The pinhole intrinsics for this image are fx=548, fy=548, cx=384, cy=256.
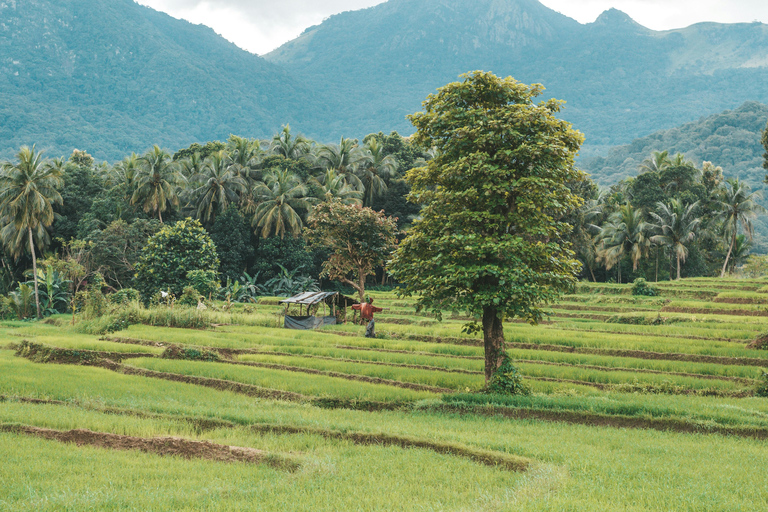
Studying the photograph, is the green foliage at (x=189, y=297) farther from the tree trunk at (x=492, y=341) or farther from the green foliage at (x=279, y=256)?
the tree trunk at (x=492, y=341)

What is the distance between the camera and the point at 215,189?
49.6 metres

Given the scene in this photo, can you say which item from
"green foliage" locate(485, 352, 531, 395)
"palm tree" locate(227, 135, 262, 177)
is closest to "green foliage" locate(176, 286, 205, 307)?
"green foliage" locate(485, 352, 531, 395)

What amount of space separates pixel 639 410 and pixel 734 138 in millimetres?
121876

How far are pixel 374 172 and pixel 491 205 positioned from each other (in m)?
44.2

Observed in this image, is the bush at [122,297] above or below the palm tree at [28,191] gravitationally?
below

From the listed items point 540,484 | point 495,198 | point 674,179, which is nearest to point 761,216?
point 674,179

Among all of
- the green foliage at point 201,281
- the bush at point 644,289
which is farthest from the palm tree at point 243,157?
the bush at point 644,289

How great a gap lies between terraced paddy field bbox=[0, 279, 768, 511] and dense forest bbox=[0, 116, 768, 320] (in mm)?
18850

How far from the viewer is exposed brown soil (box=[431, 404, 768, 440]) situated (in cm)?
1044

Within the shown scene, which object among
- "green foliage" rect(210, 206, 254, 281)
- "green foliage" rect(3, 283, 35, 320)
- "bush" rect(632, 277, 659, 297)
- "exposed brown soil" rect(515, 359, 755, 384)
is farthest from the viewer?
"green foliage" rect(210, 206, 254, 281)

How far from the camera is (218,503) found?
→ 5.98 meters

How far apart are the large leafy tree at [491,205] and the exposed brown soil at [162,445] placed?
250 inches

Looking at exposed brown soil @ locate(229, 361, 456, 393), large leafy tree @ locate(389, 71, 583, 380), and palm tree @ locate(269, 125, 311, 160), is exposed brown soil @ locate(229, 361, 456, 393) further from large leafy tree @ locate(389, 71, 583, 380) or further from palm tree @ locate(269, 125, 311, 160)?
palm tree @ locate(269, 125, 311, 160)

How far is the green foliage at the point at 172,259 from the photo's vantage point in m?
34.8
